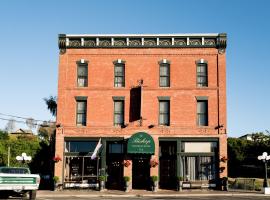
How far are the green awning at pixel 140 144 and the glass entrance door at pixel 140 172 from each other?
174 cm

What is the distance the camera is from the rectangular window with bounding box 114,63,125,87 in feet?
107

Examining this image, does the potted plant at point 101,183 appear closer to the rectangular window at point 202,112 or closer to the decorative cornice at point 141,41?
the rectangular window at point 202,112

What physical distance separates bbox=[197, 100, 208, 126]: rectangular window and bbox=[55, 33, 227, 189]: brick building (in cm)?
8

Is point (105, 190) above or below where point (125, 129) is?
below

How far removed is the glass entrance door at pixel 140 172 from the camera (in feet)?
106

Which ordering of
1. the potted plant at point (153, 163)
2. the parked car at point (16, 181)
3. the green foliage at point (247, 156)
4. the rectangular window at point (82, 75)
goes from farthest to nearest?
the green foliage at point (247, 156) → the rectangular window at point (82, 75) → the potted plant at point (153, 163) → the parked car at point (16, 181)

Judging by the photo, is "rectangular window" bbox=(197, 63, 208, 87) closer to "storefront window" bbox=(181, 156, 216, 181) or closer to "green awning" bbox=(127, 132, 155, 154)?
"storefront window" bbox=(181, 156, 216, 181)

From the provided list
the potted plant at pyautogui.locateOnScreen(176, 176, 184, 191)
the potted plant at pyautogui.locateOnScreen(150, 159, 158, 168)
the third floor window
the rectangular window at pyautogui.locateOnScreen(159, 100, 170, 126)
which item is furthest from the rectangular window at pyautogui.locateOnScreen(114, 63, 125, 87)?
the potted plant at pyautogui.locateOnScreen(176, 176, 184, 191)

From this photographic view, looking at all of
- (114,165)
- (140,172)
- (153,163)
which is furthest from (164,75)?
(114,165)

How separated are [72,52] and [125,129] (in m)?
7.45

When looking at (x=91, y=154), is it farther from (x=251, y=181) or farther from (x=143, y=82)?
(x=251, y=181)

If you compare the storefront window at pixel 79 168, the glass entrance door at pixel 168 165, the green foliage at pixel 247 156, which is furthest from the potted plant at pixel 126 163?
the green foliage at pixel 247 156

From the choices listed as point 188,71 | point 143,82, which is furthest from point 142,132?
point 188,71

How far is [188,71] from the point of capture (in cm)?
3234
